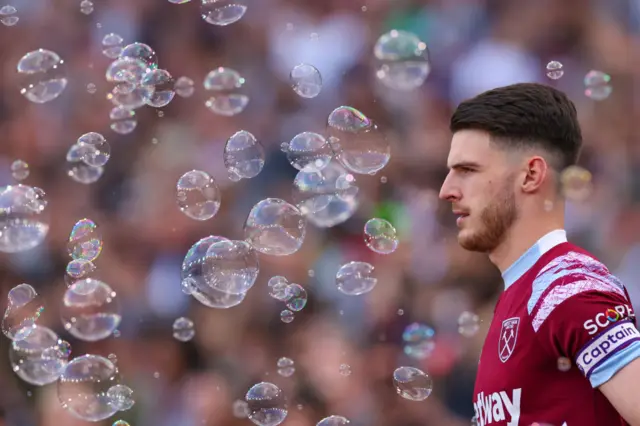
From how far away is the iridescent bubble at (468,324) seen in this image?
4.18 m

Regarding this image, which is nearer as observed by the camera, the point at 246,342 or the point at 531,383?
the point at 531,383

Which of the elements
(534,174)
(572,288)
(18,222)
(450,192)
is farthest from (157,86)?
(572,288)

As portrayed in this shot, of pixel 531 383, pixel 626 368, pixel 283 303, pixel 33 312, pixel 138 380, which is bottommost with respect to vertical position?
pixel 138 380

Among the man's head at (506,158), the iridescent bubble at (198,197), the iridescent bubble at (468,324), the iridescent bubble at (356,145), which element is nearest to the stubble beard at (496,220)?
the man's head at (506,158)

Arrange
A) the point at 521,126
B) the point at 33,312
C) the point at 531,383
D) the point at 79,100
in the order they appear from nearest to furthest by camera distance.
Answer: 1. the point at 531,383
2. the point at 521,126
3. the point at 33,312
4. the point at 79,100

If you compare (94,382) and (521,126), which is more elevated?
(521,126)

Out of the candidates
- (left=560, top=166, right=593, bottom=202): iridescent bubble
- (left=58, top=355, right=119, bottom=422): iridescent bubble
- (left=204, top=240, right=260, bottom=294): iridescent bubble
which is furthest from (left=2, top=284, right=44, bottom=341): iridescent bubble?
(left=560, top=166, right=593, bottom=202): iridescent bubble

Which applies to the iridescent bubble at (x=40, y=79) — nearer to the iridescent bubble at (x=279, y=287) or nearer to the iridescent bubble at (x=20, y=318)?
the iridescent bubble at (x=20, y=318)

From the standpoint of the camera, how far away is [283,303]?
4652 mm

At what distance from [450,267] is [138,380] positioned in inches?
71.9

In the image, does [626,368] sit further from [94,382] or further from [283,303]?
[283,303]

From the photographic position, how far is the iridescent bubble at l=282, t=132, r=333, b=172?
377 centimetres

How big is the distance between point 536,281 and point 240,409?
8.85 ft

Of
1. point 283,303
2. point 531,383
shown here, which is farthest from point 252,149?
point 531,383
